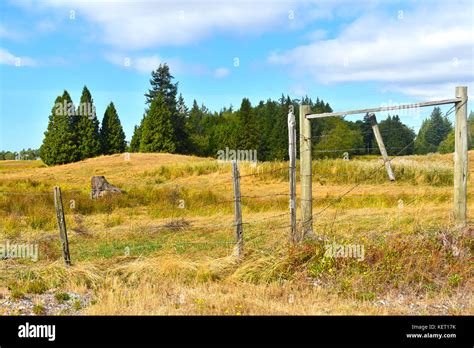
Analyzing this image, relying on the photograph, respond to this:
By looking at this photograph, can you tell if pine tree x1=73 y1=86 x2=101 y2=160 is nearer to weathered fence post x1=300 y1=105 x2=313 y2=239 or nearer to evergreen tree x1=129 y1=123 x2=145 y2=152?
evergreen tree x1=129 y1=123 x2=145 y2=152

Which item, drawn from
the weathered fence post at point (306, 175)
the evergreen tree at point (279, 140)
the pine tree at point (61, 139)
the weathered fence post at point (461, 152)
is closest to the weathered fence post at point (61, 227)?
the weathered fence post at point (306, 175)

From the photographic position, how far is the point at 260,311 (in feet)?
18.1

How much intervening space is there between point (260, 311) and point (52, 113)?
5354 cm

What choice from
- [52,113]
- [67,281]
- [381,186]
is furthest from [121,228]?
[52,113]

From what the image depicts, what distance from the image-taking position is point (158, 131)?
192 ft

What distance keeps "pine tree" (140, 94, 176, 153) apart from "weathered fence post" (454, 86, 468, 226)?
51.8m

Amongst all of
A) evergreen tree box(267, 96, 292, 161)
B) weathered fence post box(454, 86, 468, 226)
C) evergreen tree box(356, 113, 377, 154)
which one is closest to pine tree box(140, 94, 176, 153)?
evergreen tree box(267, 96, 292, 161)

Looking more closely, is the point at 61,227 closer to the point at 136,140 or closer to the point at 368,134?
the point at 368,134

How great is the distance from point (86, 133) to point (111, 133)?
419 cm

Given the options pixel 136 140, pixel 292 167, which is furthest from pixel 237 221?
pixel 136 140

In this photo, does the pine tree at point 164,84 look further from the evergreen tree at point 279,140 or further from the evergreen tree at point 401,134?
the evergreen tree at point 401,134

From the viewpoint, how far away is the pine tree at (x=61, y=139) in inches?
2104

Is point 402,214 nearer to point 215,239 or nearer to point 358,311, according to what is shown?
point 215,239

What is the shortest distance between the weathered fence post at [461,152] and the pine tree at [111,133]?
53.1 meters
